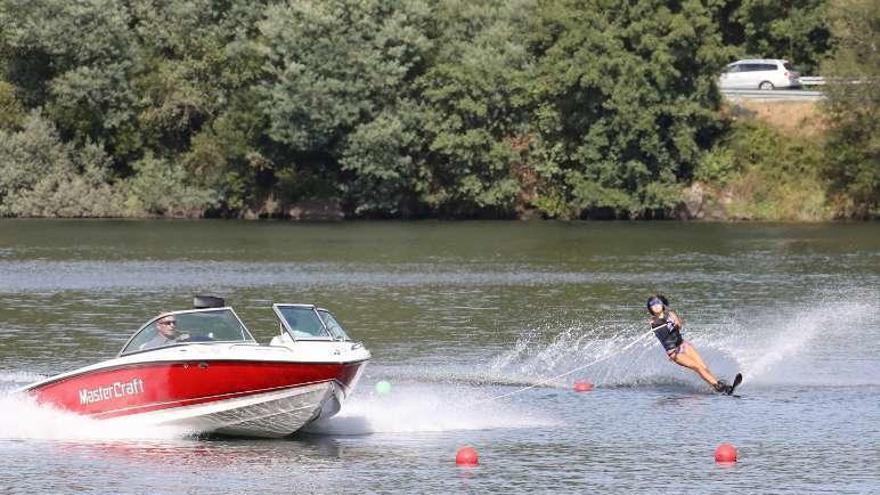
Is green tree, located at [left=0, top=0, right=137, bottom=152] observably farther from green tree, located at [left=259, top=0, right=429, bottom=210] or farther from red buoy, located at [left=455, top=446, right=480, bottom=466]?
red buoy, located at [left=455, top=446, right=480, bottom=466]

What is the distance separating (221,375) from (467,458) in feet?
14.4

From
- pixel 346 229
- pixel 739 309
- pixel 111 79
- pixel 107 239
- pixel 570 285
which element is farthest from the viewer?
pixel 111 79

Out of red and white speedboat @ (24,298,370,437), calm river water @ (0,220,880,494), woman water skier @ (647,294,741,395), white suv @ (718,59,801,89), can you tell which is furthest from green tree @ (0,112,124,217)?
red and white speedboat @ (24,298,370,437)

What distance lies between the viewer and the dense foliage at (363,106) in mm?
98125

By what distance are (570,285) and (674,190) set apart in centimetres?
3607

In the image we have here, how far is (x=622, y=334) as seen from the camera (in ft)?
155

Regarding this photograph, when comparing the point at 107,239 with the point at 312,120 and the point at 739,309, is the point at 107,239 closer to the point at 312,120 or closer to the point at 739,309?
the point at 312,120

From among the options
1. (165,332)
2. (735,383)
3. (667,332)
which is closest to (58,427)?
(165,332)

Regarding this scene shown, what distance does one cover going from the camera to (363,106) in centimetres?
9969

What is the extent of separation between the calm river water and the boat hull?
45 cm

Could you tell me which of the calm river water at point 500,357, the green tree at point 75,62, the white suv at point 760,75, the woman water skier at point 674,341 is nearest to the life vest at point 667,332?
the woman water skier at point 674,341

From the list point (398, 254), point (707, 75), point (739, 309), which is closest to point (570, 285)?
point (739, 309)

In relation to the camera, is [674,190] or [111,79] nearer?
[674,190]

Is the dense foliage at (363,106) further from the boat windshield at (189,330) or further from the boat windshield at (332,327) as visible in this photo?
the boat windshield at (189,330)
